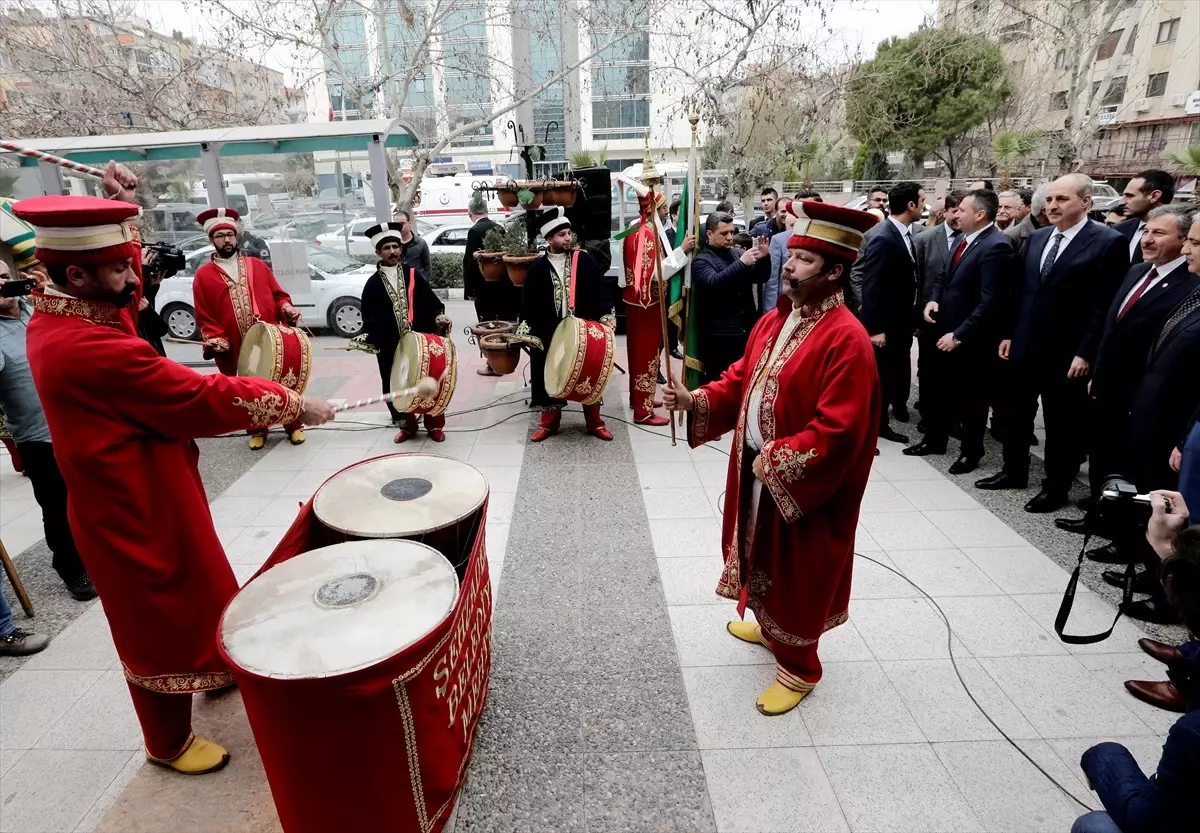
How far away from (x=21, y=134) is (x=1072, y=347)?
17393mm

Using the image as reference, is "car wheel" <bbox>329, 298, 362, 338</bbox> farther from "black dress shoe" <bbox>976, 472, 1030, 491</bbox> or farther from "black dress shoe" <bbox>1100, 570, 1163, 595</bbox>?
"black dress shoe" <bbox>1100, 570, 1163, 595</bbox>

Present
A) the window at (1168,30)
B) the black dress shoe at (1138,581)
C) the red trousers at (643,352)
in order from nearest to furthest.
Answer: the black dress shoe at (1138,581)
the red trousers at (643,352)
the window at (1168,30)

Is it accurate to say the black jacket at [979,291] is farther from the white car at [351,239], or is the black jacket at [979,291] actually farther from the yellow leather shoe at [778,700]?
the white car at [351,239]

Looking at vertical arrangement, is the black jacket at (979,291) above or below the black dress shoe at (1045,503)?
above

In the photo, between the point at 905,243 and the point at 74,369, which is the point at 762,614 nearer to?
the point at 74,369

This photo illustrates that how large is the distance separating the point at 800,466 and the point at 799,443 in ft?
0.26

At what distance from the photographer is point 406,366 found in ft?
17.0

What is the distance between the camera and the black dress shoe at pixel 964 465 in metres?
5.00

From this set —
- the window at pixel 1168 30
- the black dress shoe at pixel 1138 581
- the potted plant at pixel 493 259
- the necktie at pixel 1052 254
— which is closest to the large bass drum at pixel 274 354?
the potted plant at pixel 493 259

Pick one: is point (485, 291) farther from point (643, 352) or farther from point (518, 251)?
point (643, 352)

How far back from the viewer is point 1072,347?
4.21 metres

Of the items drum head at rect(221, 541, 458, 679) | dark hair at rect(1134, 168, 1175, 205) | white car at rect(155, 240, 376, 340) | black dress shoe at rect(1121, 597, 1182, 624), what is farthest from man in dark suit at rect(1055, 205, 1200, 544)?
white car at rect(155, 240, 376, 340)

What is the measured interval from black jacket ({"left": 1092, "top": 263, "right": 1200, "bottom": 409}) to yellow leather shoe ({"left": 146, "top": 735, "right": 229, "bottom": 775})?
4.71 m

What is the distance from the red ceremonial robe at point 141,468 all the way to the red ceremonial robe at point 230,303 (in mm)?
3112
